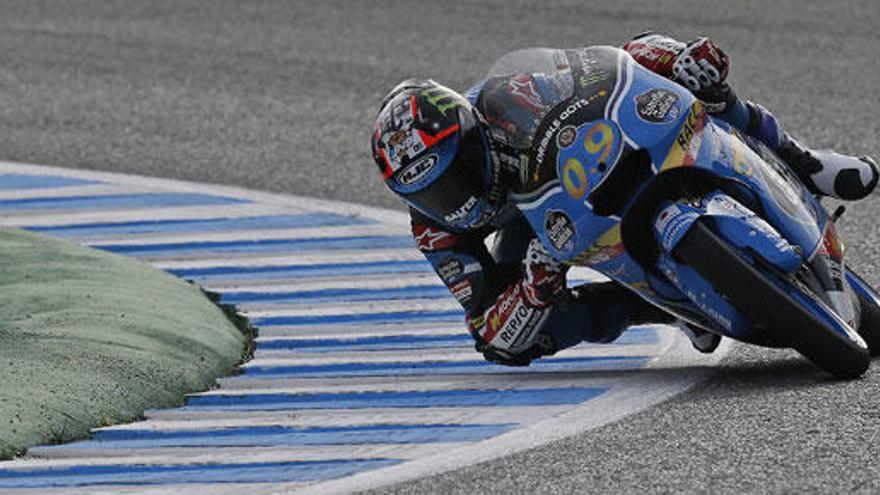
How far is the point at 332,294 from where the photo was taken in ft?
29.8

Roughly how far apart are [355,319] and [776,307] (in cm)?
223

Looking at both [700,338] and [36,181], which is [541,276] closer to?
[700,338]

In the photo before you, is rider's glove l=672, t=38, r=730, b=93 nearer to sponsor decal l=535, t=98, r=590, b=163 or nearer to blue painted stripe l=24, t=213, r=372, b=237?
sponsor decal l=535, t=98, r=590, b=163

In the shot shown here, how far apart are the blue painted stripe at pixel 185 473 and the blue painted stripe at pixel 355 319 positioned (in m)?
2.12

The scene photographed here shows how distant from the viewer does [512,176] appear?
294 inches

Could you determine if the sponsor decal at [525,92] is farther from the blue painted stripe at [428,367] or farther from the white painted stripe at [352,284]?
the white painted stripe at [352,284]

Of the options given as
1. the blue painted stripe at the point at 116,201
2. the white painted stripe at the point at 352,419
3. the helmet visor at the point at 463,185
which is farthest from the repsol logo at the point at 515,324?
the blue painted stripe at the point at 116,201

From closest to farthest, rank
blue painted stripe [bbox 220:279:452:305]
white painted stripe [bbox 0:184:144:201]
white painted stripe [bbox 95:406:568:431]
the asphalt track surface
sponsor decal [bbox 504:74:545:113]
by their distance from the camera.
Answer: white painted stripe [bbox 95:406:568:431]
sponsor decal [bbox 504:74:545:113]
blue painted stripe [bbox 220:279:452:305]
white painted stripe [bbox 0:184:144:201]
the asphalt track surface

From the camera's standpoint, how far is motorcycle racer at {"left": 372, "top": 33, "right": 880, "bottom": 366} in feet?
24.2

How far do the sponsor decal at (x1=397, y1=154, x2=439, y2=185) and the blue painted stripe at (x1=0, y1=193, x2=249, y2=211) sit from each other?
3.57 m

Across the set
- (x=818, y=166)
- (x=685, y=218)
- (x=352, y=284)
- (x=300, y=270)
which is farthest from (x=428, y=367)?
(x=300, y=270)

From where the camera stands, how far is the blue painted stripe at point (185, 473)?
6.36m

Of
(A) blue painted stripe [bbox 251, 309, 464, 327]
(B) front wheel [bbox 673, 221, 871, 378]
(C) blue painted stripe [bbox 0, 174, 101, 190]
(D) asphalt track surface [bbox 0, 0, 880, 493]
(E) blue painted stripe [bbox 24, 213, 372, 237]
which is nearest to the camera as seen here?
(B) front wheel [bbox 673, 221, 871, 378]

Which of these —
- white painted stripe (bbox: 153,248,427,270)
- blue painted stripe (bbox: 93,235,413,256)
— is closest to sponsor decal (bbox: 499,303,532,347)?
white painted stripe (bbox: 153,248,427,270)
